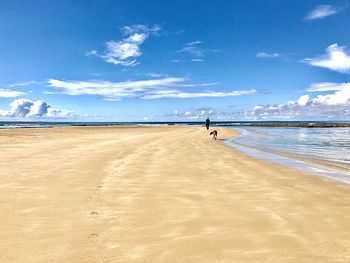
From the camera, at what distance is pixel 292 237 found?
5.87 metres

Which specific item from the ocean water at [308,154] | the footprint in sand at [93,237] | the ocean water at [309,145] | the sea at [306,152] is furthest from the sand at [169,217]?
the ocean water at [309,145]

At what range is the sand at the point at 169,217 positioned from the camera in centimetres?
516

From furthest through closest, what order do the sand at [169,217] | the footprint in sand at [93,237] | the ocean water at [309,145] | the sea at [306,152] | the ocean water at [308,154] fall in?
the ocean water at [309,145] → the sea at [306,152] → the ocean water at [308,154] → the footprint in sand at [93,237] → the sand at [169,217]

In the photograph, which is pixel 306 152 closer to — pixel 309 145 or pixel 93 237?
pixel 309 145

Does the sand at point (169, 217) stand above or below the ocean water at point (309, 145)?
above

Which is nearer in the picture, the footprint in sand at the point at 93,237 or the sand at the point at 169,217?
the sand at the point at 169,217

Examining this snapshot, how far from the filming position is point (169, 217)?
23.0ft

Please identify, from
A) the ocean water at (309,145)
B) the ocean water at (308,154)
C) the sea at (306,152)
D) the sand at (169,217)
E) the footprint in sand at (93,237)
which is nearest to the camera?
the sand at (169,217)

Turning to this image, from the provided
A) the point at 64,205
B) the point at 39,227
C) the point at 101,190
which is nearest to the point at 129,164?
the point at 101,190

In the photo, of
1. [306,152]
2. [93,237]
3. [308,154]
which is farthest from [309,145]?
[93,237]

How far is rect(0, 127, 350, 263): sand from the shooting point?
516 centimetres

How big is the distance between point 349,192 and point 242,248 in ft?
21.3

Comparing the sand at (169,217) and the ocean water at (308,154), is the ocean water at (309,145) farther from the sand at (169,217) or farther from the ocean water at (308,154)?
the sand at (169,217)

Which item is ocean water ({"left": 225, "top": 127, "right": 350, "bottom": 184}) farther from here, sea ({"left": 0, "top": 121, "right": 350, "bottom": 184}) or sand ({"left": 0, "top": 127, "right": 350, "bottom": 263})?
sand ({"left": 0, "top": 127, "right": 350, "bottom": 263})
